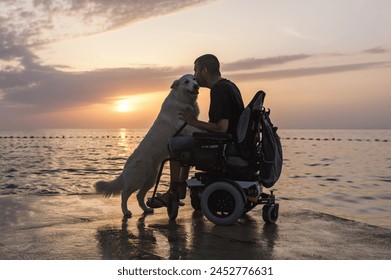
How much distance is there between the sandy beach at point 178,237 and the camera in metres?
3.59

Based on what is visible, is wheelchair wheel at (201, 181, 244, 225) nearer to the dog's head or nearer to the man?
the man

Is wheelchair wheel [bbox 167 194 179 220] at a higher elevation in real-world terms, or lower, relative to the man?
lower

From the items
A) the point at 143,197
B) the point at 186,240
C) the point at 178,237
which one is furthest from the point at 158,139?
the point at 186,240

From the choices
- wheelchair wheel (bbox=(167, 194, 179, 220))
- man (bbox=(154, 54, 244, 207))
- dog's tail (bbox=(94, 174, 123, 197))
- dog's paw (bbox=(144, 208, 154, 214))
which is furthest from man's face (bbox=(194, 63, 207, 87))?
dog's paw (bbox=(144, 208, 154, 214))

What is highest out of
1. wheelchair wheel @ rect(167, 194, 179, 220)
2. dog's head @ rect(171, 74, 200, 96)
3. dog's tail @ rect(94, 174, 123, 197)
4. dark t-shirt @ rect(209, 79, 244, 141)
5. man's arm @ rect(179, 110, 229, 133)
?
dog's head @ rect(171, 74, 200, 96)

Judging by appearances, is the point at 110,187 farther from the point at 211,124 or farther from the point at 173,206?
the point at 211,124

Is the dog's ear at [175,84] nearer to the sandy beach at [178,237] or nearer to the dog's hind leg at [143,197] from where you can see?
the dog's hind leg at [143,197]

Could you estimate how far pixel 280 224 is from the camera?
4.86 meters

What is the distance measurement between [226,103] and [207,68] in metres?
0.57

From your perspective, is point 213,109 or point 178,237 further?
point 213,109

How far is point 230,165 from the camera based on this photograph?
4625 millimetres

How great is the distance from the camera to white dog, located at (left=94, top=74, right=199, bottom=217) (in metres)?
5.39

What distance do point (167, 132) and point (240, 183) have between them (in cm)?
129

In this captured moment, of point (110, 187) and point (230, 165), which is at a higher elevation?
point (230, 165)
